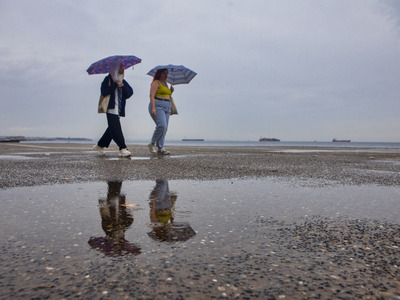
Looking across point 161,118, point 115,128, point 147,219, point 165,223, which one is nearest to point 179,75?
point 161,118

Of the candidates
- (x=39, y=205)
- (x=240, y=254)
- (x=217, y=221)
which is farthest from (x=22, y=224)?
(x=240, y=254)

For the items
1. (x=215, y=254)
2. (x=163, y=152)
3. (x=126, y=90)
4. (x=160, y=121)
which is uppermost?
(x=126, y=90)

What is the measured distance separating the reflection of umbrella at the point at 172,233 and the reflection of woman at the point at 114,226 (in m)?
0.20

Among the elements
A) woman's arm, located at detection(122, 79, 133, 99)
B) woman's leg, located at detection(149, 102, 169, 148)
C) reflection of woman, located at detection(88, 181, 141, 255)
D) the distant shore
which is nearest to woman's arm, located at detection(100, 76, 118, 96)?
woman's arm, located at detection(122, 79, 133, 99)

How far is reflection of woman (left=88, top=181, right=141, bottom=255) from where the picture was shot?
1739mm

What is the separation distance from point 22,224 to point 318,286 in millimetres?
1962

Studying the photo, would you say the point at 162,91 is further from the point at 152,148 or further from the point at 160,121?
the point at 152,148

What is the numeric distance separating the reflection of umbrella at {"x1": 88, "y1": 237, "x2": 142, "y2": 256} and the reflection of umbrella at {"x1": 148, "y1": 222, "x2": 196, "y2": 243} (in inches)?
7.6

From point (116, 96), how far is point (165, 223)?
25.3 ft

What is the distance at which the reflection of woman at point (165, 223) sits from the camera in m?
1.98

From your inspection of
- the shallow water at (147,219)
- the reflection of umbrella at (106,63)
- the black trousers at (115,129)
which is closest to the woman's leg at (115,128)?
the black trousers at (115,129)

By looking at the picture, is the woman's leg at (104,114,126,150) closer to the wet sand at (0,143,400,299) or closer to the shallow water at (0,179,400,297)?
the shallow water at (0,179,400,297)

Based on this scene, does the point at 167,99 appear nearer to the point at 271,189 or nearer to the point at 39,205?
the point at 271,189

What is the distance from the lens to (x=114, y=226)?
7.17 ft
